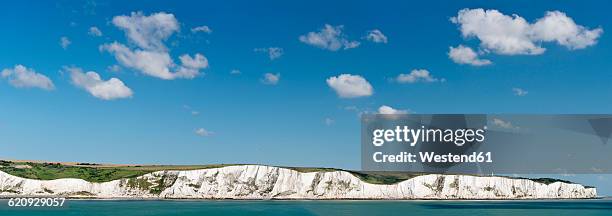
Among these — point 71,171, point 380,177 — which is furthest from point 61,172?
point 380,177

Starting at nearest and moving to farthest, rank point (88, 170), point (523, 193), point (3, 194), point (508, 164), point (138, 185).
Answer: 1. point (508, 164)
2. point (3, 194)
3. point (138, 185)
4. point (88, 170)
5. point (523, 193)

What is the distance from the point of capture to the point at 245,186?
15550 centimetres

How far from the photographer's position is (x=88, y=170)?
166625 mm

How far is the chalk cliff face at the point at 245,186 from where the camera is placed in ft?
490

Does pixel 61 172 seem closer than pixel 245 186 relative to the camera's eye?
No

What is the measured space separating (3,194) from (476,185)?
5365 inches

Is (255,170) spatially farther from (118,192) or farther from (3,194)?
(3,194)

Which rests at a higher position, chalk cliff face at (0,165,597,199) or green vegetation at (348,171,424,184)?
green vegetation at (348,171,424,184)

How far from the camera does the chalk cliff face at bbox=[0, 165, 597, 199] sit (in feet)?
490

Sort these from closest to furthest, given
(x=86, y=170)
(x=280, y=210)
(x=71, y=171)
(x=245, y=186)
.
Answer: (x=280, y=210), (x=245, y=186), (x=71, y=171), (x=86, y=170)

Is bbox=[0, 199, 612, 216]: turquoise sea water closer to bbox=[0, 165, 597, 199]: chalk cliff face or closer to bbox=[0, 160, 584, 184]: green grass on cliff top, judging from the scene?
bbox=[0, 165, 597, 199]: chalk cliff face

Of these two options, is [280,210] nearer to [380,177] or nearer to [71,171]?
[71,171]

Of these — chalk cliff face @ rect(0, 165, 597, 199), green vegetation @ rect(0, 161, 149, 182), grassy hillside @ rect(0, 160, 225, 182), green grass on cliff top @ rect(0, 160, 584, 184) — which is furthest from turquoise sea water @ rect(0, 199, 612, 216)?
green grass on cliff top @ rect(0, 160, 584, 184)

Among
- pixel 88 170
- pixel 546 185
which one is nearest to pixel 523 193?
pixel 546 185
